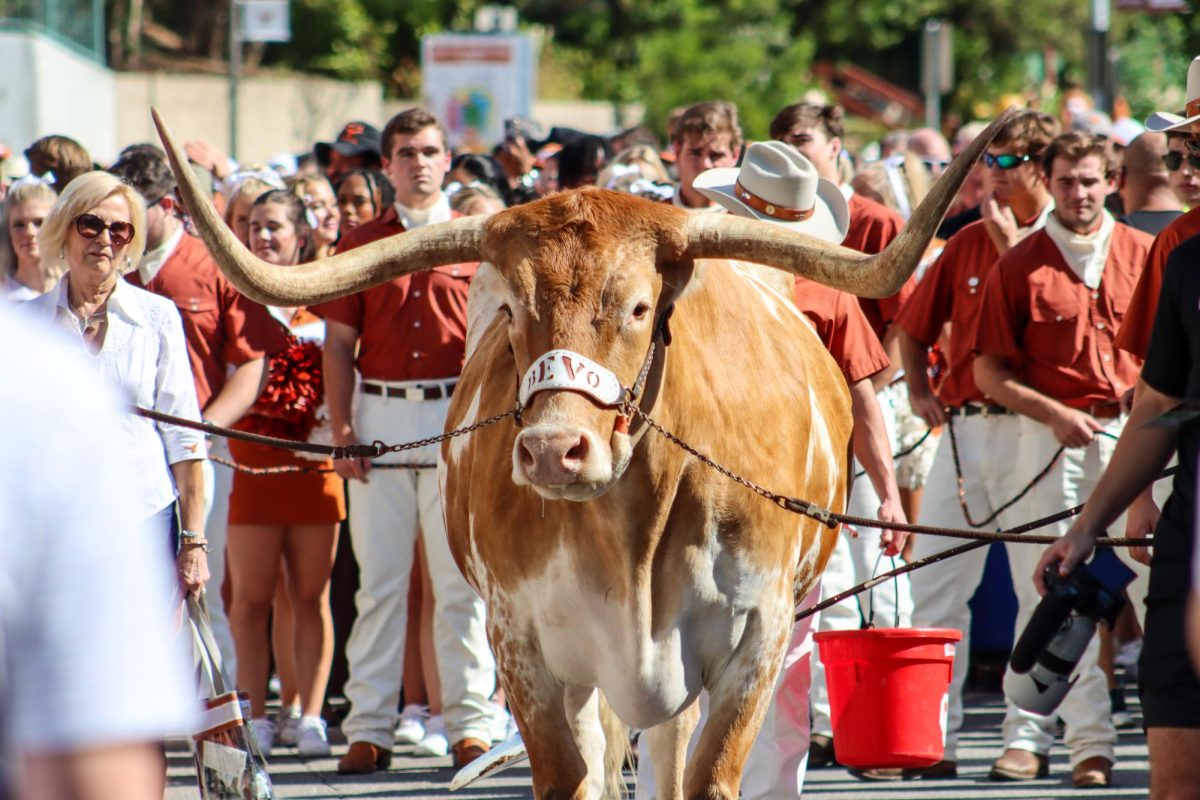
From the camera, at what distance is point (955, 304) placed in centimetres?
709

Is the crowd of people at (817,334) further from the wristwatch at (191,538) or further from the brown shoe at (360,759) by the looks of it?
the wristwatch at (191,538)

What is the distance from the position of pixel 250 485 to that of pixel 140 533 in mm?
5741

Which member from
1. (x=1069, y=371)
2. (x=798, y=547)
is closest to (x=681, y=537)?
(x=798, y=547)

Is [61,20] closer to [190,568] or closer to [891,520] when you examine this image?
[190,568]

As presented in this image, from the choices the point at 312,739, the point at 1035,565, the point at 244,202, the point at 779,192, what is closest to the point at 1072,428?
the point at 1035,565

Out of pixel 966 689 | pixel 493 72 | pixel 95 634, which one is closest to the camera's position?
pixel 95 634

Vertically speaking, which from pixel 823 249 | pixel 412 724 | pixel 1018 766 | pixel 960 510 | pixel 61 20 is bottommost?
pixel 412 724

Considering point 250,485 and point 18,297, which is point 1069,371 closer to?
point 250,485

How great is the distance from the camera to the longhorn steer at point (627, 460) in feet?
13.4

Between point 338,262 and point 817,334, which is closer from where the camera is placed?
point 338,262

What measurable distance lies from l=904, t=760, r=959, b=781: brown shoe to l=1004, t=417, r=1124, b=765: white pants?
0.24m

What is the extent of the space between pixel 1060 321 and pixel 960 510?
0.86 meters

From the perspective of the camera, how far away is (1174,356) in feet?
12.8

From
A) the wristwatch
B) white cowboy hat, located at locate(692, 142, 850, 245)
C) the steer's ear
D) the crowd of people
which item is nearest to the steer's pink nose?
the steer's ear
